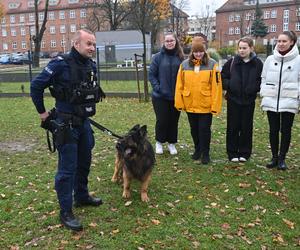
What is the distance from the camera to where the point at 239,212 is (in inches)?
184

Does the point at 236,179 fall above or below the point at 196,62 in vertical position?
below

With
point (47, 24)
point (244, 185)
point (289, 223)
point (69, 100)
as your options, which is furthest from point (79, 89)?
point (47, 24)

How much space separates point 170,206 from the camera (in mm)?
4855

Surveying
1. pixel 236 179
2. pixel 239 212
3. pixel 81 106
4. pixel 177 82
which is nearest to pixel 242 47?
pixel 177 82

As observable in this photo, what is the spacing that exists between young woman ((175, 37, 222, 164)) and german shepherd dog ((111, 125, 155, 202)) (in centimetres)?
150

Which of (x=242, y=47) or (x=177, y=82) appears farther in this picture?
(x=177, y=82)

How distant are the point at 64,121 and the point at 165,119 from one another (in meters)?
3.05

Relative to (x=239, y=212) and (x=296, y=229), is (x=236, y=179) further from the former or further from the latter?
(x=296, y=229)

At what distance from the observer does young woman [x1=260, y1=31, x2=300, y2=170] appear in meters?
5.65

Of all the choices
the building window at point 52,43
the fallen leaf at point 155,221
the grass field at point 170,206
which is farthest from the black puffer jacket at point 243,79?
the building window at point 52,43

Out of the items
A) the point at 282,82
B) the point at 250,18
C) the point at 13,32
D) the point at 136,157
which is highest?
the point at 250,18

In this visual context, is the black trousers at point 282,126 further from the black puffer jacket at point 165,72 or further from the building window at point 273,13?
the building window at point 273,13

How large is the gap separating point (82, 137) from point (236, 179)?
2.63 meters

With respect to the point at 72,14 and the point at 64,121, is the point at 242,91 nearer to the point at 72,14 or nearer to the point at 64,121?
the point at 64,121
